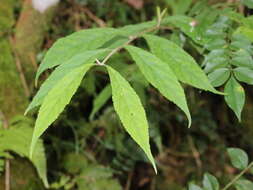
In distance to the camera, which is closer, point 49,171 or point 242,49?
point 242,49

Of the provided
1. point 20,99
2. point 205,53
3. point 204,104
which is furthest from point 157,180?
point 205,53

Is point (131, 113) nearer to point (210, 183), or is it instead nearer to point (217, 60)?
point (217, 60)

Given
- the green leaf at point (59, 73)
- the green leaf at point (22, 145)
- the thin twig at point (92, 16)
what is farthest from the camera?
the thin twig at point (92, 16)

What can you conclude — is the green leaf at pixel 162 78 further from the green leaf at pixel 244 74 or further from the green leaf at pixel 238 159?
the green leaf at pixel 238 159

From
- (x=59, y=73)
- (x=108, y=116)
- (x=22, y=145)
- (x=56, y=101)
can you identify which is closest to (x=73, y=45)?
(x=59, y=73)

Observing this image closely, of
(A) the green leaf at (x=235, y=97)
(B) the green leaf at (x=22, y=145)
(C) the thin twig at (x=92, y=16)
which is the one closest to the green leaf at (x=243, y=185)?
(A) the green leaf at (x=235, y=97)

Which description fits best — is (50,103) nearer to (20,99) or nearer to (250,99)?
(20,99)
